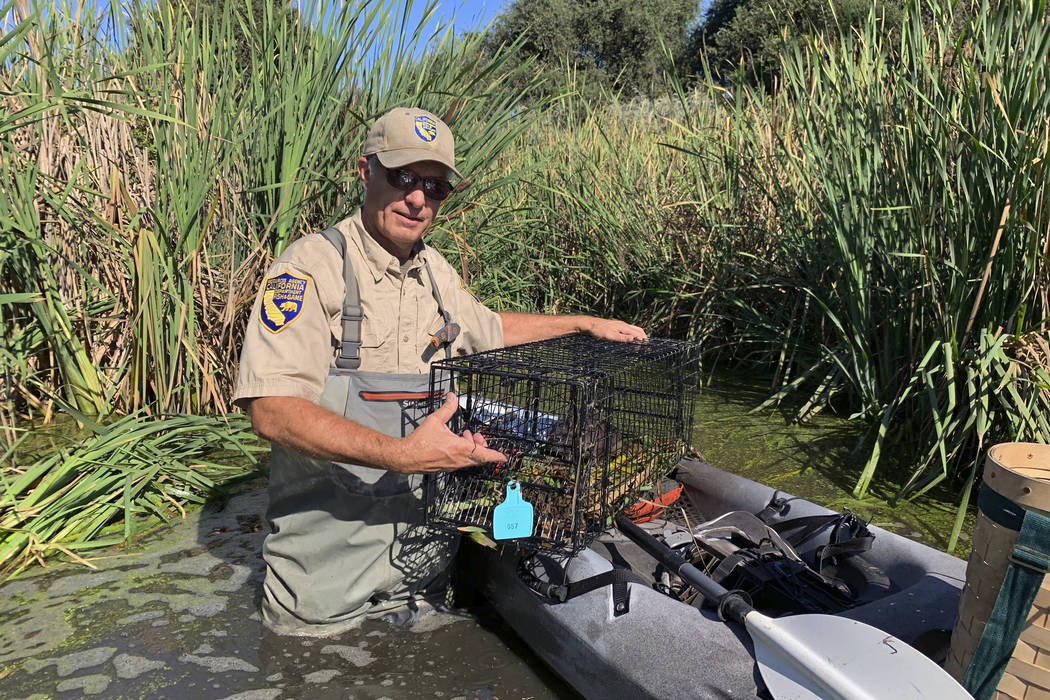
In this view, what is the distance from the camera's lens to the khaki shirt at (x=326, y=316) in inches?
88.6

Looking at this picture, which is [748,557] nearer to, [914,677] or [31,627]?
[914,677]

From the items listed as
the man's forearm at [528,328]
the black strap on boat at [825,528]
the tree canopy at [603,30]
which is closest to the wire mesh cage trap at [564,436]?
the man's forearm at [528,328]

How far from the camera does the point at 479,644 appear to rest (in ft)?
8.48

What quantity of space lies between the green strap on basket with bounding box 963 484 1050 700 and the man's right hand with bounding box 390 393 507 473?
1104 mm

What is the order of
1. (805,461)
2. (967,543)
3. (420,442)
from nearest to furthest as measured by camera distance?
(420,442) → (967,543) → (805,461)

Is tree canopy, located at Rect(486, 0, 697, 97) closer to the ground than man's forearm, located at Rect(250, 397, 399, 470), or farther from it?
farther from it

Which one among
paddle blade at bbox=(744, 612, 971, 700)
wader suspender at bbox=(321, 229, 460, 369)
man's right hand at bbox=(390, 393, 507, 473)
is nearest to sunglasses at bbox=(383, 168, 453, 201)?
wader suspender at bbox=(321, 229, 460, 369)

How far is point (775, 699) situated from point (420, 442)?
39.5 inches

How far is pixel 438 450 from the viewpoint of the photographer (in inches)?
78.5

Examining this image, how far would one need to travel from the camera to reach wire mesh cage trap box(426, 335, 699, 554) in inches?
84.8

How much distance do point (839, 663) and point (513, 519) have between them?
827 mm

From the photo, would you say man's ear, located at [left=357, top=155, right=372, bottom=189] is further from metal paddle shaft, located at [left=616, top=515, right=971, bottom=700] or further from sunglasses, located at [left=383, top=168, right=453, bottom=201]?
metal paddle shaft, located at [left=616, top=515, right=971, bottom=700]

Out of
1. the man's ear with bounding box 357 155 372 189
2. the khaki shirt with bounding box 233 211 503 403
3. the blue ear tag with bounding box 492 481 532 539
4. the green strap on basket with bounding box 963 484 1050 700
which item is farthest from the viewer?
the man's ear with bounding box 357 155 372 189

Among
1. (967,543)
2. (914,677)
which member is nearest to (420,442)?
(914,677)
